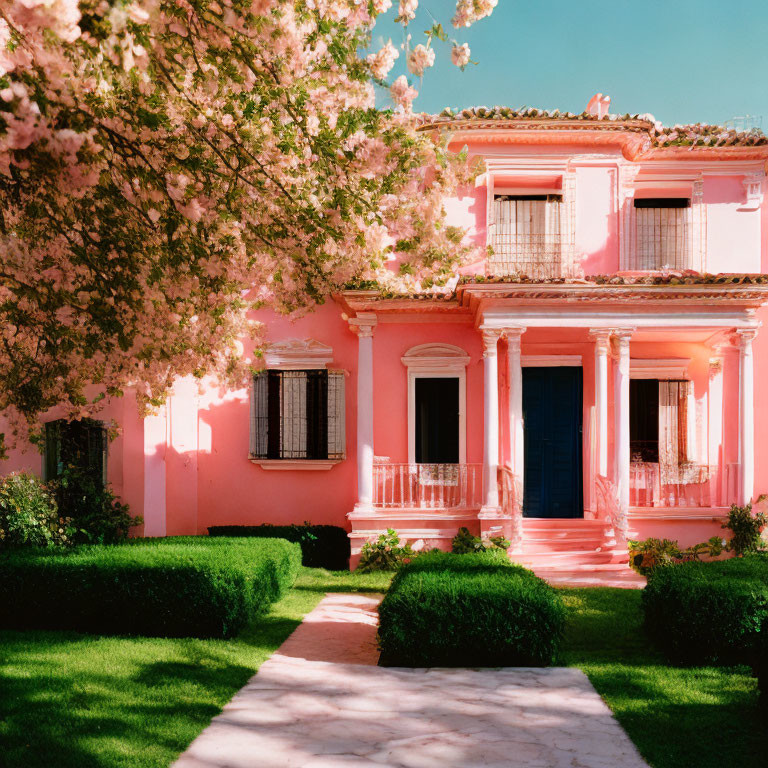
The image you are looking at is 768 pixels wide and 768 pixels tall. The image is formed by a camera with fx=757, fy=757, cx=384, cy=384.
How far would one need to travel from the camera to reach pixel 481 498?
12.8 meters

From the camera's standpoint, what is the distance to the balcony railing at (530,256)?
44.1 feet

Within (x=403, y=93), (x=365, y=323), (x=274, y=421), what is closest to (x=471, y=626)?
(x=403, y=93)

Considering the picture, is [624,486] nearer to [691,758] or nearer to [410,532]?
[410,532]

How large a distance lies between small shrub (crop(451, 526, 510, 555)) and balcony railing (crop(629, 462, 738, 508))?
2641 millimetres

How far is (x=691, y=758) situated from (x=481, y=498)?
27.3 ft

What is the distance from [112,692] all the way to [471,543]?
7279 mm

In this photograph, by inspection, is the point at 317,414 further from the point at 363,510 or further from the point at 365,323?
the point at 363,510

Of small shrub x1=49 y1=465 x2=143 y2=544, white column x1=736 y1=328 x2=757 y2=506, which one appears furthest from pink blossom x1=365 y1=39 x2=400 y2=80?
white column x1=736 y1=328 x2=757 y2=506

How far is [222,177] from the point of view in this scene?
5.20m

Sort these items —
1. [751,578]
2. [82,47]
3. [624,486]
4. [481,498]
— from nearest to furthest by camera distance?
[82,47], [751,578], [624,486], [481,498]

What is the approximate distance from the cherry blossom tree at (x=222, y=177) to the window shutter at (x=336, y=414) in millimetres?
7349

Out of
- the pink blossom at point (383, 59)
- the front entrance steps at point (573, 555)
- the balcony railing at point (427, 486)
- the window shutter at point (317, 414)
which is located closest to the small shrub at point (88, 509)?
the window shutter at point (317, 414)

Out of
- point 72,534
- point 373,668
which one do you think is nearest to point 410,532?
point 72,534

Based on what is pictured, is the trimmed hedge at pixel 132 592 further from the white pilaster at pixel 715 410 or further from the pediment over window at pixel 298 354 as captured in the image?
the white pilaster at pixel 715 410
